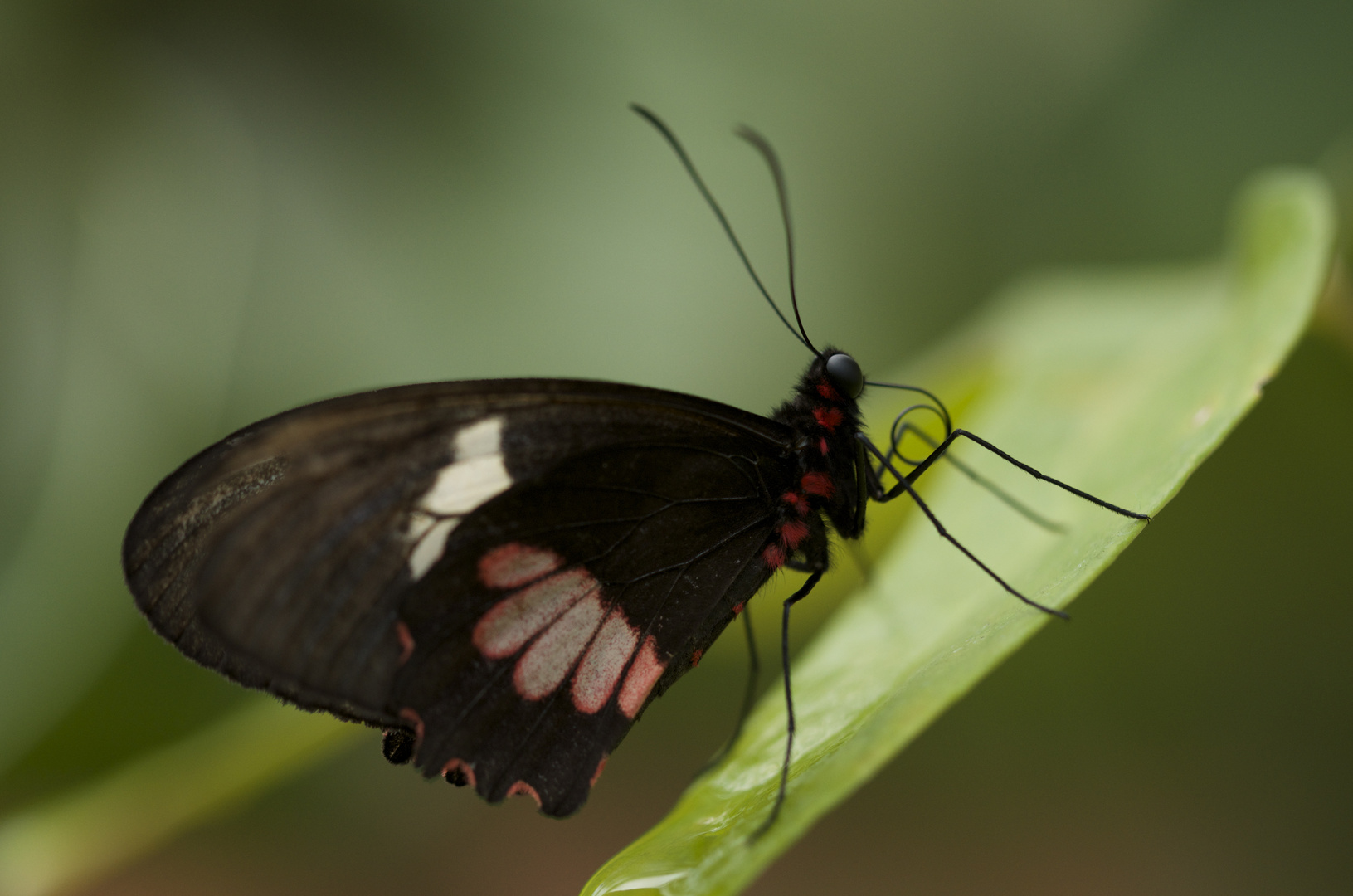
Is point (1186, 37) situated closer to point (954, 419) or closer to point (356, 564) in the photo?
point (954, 419)

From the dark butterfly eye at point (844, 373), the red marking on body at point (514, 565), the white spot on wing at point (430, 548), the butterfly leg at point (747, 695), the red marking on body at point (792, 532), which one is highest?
the white spot on wing at point (430, 548)

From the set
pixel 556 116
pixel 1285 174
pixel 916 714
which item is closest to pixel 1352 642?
pixel 1285 174

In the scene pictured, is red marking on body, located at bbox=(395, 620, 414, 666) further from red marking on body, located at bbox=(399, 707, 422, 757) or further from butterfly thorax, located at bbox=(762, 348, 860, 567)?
butterfly thorax, located at bbox=(762, 348, 860, 567)

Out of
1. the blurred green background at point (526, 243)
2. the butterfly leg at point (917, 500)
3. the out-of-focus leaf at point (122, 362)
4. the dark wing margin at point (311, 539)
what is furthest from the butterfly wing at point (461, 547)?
the out-of-focus leaf at point (122, 362)

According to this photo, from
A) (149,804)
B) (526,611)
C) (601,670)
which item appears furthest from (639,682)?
(149,804)

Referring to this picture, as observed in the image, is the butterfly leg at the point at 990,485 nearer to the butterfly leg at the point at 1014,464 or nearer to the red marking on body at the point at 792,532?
the butterfly leg at the point at 1014,464

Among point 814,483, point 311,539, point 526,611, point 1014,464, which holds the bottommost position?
point 1014,464

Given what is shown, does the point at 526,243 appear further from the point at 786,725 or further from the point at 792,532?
the point at 786,725

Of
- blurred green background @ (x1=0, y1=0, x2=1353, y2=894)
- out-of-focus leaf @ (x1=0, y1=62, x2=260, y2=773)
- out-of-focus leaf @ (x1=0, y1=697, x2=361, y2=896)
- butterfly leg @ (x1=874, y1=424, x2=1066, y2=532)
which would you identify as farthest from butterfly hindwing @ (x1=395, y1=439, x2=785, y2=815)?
out-of-focus leaf @ (x1=0, y1=62, x2=260, y2=773)
